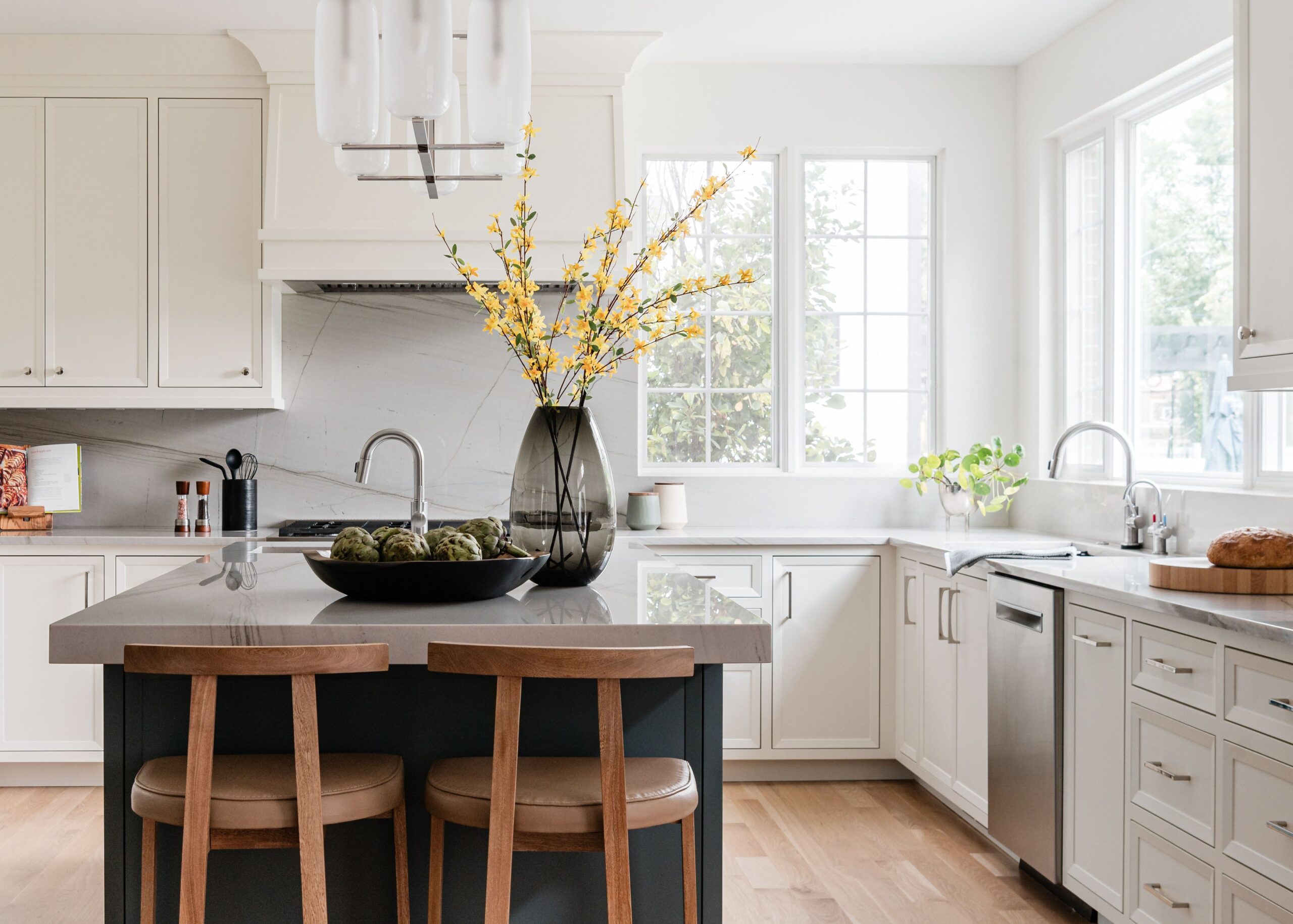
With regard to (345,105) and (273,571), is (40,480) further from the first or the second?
(345,105)

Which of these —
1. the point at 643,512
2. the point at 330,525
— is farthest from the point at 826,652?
the point at 330,525

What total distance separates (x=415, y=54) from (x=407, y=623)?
2.90 ft

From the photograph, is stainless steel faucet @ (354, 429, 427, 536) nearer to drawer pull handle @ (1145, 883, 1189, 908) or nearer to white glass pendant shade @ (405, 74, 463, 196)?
white glass pendant shade @ (405, 74, 463, 196)

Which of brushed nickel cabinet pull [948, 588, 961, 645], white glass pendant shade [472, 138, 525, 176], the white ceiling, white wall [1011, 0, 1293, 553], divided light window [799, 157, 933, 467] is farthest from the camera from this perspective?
divided light window [799, 157, 933, 467]

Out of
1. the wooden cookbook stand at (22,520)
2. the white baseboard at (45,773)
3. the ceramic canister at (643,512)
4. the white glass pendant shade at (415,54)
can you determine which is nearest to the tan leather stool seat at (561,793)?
the white glass pendant shade at (415,54)

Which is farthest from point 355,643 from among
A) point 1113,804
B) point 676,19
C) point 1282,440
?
point 676,19

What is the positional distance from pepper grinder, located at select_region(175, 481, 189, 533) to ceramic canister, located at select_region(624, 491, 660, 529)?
1.67 meters

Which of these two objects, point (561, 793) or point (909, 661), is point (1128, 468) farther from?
point (561, 793)

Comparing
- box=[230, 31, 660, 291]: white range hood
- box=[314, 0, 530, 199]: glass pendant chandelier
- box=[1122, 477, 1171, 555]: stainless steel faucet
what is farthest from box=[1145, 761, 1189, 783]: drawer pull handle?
box=[230, 31, 660, 291]: white range hood

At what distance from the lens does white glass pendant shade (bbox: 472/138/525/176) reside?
2154 millimetres

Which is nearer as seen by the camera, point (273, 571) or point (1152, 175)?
point (273, 571)

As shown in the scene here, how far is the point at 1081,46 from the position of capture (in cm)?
380

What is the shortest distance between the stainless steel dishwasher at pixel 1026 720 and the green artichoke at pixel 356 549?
1710mm

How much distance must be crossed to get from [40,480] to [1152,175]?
4160mm
